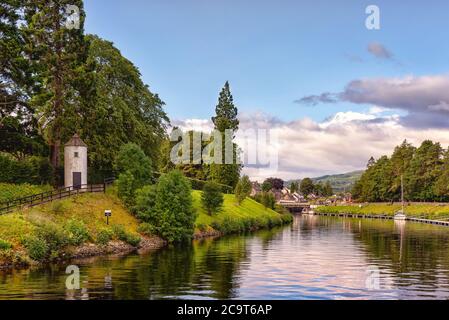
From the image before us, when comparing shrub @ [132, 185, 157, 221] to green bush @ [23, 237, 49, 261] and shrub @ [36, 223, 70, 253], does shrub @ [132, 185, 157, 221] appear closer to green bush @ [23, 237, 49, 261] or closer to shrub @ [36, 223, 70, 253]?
shrub @ [36, 223, 70, 253]

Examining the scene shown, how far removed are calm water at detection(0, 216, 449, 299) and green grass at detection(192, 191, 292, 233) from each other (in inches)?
798

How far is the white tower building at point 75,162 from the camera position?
211ft

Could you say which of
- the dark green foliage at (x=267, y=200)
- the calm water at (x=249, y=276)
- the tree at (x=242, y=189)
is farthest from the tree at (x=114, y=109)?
the dark green foliage at (x=267, y=200)

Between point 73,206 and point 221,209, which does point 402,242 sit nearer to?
point 221,209

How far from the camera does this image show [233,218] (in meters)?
89.7

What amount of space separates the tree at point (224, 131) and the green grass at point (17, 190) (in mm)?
62944

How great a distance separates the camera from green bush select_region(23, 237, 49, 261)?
4316 centimetres

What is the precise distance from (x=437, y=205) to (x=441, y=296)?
120m

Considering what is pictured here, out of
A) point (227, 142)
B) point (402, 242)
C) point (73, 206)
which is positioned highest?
point (227, 142)

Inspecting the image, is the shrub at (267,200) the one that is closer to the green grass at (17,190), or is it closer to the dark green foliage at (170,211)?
the dark green foliage at (170,211)

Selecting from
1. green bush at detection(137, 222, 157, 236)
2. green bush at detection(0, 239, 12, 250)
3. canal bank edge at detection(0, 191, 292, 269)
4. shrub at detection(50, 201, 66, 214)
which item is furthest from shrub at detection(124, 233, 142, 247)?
green bush at detection(0, 239, 12, 250)

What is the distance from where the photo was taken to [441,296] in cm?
3103
